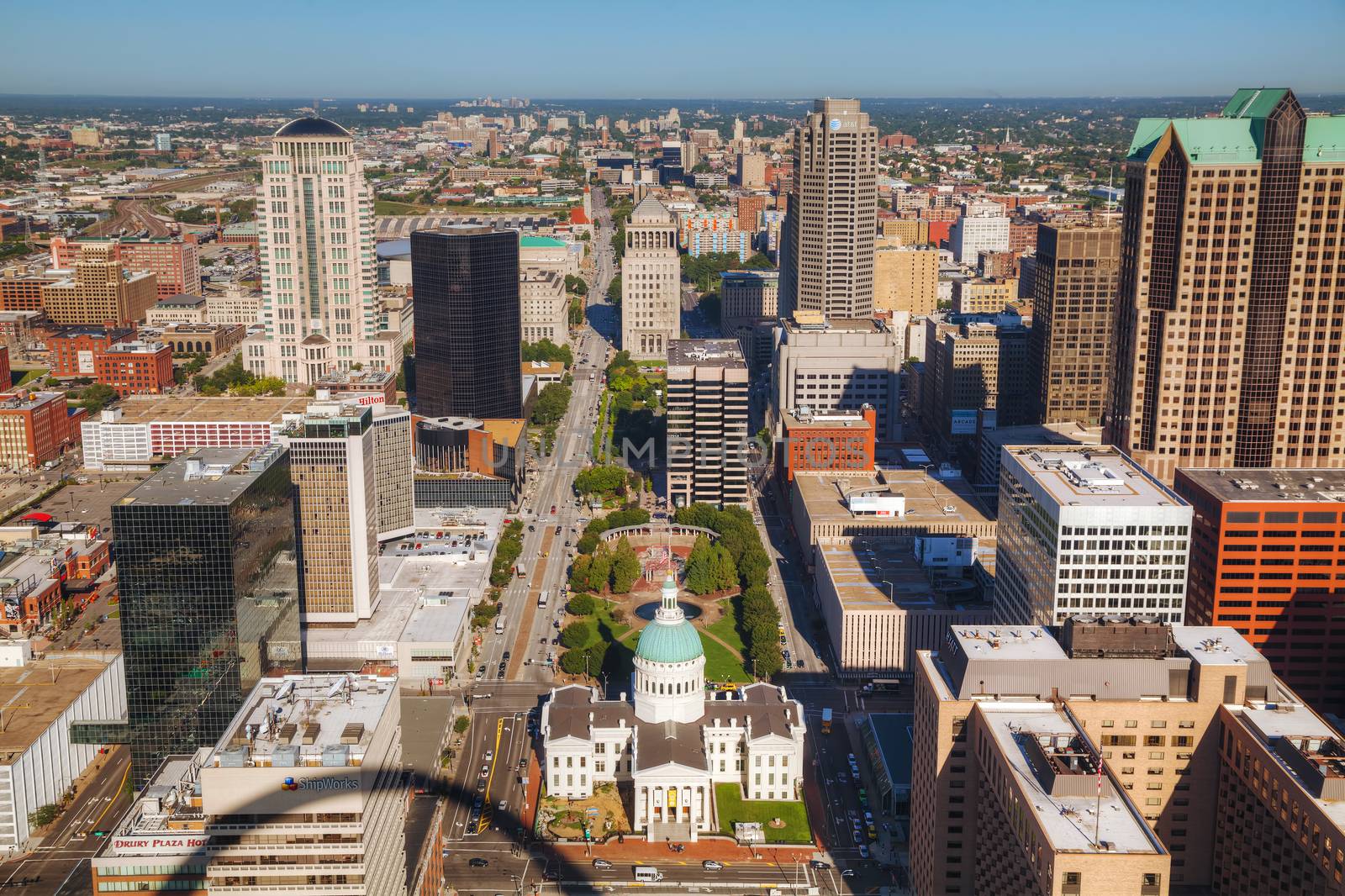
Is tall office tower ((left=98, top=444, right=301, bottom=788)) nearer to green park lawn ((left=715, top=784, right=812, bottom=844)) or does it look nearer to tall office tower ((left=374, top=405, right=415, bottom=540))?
green park lawn ((left=715, top=784, right=812, bottom=844))

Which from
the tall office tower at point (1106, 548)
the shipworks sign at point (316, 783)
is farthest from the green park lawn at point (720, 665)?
the shipworks sign at point (316, 783)

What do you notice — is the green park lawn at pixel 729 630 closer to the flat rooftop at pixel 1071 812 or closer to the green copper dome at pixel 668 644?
the green copper dome at pixel 668 644

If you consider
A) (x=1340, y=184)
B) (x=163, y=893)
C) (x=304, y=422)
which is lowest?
(x=163, y=893)

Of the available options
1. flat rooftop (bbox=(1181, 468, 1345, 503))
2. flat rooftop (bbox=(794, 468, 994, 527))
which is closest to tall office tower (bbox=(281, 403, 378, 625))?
flat rooftop (bbox=(794, 468, 994, 527))

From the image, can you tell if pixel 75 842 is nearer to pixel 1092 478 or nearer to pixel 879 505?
pixel 1092 478

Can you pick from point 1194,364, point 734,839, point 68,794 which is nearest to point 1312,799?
point 734,839

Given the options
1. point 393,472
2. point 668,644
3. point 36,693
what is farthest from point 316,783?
point 393,472

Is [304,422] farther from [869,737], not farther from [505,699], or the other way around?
[869,737]

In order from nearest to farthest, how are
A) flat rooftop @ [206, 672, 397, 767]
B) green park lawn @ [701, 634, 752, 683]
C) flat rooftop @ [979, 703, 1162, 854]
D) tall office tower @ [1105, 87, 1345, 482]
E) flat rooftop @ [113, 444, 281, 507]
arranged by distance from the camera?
flat rooftop @ [979, 703, 1162, 854] → flat rooftop @ [206, 672, 397, 767] → flat rooftop @ [113, 444, 281, 507] → tall office tower @ [1105, 87, 1345, 482] → green park lawn @ [701, 634, 752, 683]
